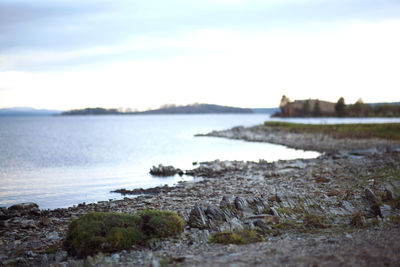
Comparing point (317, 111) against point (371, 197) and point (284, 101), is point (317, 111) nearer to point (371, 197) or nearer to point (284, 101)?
point (284, 101)

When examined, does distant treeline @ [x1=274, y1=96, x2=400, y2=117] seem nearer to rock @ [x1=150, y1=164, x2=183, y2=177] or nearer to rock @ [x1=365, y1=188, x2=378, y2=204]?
rock @ [x1=150, y1=164, x2=183, y2=177]

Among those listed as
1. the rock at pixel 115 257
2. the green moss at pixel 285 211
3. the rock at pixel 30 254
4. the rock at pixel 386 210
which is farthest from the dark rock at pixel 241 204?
the rock at pixel 30 254

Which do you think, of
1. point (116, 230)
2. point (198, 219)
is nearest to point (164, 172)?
point (198, 219)

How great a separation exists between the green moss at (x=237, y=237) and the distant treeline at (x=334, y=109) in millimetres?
109615

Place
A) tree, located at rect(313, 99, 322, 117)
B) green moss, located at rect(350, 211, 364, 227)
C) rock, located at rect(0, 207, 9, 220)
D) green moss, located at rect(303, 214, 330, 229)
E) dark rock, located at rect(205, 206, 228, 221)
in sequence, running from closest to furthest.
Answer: green moss, located at rect(350, 211, 364, 227) < green moss, located at rect(303, 214, 330, 229) < dark rock, located at rect(205, 206, 228, 221) < rock, located at rect(0, 207, 9, 220) < tree, located at rect(313, 99, 322, 117)

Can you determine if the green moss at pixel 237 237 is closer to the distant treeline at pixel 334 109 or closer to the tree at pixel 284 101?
the distant treeline at pixel 334 109

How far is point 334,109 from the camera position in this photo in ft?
470

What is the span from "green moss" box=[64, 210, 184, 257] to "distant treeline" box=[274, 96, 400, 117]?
11067cm

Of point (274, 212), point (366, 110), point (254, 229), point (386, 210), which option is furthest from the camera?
point (366, 110)

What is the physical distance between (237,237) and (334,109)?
145774mm

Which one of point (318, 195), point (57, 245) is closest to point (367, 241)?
point (318, 195)

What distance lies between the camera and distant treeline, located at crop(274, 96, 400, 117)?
113500 millimetres

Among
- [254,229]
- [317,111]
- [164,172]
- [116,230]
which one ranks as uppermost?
[317,111]

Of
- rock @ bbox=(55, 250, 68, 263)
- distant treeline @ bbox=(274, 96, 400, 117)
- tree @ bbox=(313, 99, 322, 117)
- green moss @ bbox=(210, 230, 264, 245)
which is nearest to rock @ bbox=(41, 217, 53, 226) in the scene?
rock @ bbox=(55, 250, 68, 263)
